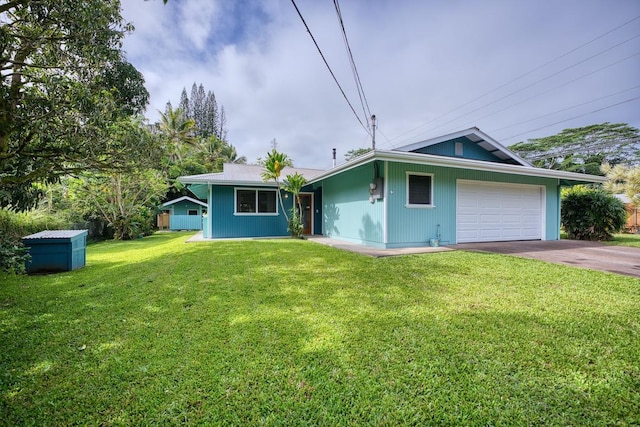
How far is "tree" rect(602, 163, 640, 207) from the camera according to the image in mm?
13367

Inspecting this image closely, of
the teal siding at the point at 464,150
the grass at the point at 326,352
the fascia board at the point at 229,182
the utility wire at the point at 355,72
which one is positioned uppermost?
the utility wire at the point at 355,72

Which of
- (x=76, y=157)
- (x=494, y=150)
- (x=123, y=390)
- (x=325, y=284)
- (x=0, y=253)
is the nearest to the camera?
(x=123, y=390)

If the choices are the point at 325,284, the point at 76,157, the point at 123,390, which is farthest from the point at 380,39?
the point at 123,390

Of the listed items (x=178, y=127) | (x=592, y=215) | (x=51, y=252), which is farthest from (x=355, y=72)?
(x=178, y=127)

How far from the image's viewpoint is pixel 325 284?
13.4 feet

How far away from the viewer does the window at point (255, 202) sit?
34.8ft

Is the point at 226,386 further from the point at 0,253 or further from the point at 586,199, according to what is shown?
the point at 586,199

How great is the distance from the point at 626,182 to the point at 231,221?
65.3 ft

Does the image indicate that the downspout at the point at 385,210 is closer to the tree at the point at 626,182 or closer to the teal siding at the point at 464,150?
the teal siding at the point at 464,150

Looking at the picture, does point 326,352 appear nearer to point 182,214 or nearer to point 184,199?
Answer: point 184,199

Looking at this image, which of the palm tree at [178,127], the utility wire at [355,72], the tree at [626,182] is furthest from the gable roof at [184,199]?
the tree at [626,182]

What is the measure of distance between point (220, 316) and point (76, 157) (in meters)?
4.05

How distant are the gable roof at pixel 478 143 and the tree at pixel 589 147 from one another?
28902 mm

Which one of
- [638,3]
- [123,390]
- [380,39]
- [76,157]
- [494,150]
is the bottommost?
[123,390]
